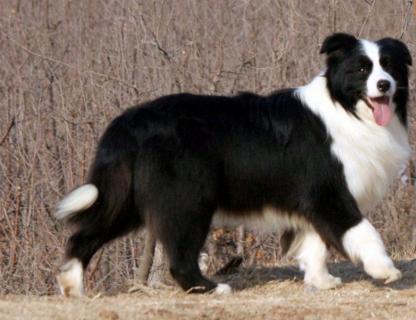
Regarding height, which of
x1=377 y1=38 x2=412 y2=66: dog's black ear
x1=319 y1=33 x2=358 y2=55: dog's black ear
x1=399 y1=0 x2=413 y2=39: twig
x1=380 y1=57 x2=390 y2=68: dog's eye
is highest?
x1=399 y1=0 x2=413 y2=39: twig

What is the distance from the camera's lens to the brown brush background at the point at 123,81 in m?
11.0

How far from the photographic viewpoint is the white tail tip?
6.53m

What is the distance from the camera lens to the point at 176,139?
6.65 meters

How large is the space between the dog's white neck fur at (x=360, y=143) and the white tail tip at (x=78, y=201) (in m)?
1.74

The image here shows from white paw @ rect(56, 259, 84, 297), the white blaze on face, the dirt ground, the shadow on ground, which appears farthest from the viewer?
the shadow on ground

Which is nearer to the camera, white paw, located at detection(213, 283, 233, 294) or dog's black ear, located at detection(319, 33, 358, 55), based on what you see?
white paw, located at detection(213, 283, 233, 294)

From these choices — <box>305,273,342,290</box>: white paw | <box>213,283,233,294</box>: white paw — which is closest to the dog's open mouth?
<box>305,273,342,290</box>: white paw

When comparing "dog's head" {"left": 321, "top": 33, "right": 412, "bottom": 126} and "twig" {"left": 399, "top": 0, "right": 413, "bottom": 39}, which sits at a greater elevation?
"twig" {"left": 399, "top": 0, "right": 413, "bottom": 39}

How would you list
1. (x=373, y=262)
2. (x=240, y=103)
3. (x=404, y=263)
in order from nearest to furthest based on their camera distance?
(x=373, y=262) < (x=240, y=103) < (x=404, y=263)

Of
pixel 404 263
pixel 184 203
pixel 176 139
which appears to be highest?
pixel 176 139

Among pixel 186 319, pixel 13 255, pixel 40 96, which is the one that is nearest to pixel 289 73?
pixel 40 96

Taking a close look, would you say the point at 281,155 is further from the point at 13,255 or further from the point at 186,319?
the point at 13,255

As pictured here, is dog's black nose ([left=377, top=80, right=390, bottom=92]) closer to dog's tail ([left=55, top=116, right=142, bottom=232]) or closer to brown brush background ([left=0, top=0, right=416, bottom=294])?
dog's tail ([left=55, top=116, right=142, bottom=232])

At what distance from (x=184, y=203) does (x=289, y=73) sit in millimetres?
5600
